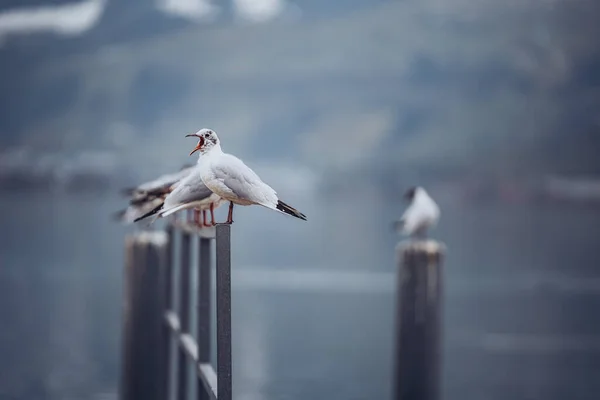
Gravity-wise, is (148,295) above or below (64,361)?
above

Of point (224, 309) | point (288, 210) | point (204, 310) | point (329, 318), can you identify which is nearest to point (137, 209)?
point (204, 310)

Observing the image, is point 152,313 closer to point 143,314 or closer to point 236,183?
point 143,314

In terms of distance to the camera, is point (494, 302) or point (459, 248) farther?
point (459, 248)

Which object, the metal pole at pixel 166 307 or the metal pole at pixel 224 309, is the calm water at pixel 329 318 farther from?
the metal pole at pixel 224 309

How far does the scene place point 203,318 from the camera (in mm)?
3395

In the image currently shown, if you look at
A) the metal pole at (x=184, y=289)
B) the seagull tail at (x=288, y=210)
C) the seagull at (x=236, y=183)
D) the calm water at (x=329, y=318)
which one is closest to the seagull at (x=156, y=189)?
the metal pole at (x=184, y=289)

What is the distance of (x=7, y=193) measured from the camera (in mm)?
49344

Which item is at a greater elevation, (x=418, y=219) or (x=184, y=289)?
(x=418, y=219)

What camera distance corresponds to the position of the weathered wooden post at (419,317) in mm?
3623

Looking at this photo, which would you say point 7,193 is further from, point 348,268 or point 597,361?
point 597,361

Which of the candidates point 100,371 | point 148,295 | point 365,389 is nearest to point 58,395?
point 100,371

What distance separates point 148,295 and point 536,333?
499 inches

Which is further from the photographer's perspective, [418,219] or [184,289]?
[418,219]

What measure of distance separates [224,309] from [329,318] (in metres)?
14.7
